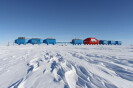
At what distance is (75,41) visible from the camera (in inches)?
1309

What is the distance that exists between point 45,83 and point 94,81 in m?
1.22

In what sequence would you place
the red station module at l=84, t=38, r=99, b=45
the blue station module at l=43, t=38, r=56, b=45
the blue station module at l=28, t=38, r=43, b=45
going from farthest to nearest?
the red station module at l=84, t=38, r=99, b=45 → the blue station module at l=43, t=38, r=56, b=45 → the blue station module at l=28, t=38, r=43, b=45

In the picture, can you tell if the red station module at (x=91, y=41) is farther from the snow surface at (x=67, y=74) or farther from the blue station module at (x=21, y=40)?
the snow surface at (x=67, y=74)

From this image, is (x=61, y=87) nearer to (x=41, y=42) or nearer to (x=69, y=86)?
(x=69, y=86)

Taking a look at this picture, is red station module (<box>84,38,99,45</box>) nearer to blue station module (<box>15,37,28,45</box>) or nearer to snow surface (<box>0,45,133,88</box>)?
blue station module (<box>15,37,28,45</box>)

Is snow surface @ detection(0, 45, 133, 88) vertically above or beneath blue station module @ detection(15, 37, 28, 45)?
beneath

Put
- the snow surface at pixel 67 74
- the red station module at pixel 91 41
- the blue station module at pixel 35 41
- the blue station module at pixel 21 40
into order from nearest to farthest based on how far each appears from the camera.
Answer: the snow surface at pixel 67 74 < the blue station module at pixel 21 40 < the blue station module at pixel 35 41 < the red station module at pixel 91 41

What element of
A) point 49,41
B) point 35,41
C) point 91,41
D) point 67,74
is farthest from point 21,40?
point 91,41

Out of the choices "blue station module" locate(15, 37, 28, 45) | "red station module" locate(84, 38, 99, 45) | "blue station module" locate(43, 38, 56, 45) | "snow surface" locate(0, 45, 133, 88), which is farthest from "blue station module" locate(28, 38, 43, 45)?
"snow surface" locate(0, 45, 133, 88)

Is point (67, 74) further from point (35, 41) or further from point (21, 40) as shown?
point (21, 40)

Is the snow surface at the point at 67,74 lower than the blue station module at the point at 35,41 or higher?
lower

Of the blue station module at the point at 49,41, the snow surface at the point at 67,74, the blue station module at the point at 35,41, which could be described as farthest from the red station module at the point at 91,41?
the snow surface at the point at 67,74

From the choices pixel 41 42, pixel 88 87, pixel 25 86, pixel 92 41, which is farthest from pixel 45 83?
pixel 92 41

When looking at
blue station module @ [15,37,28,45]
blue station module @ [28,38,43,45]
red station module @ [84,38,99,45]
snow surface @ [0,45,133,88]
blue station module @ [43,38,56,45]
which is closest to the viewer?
snow surface @ [0,45,133,88]
